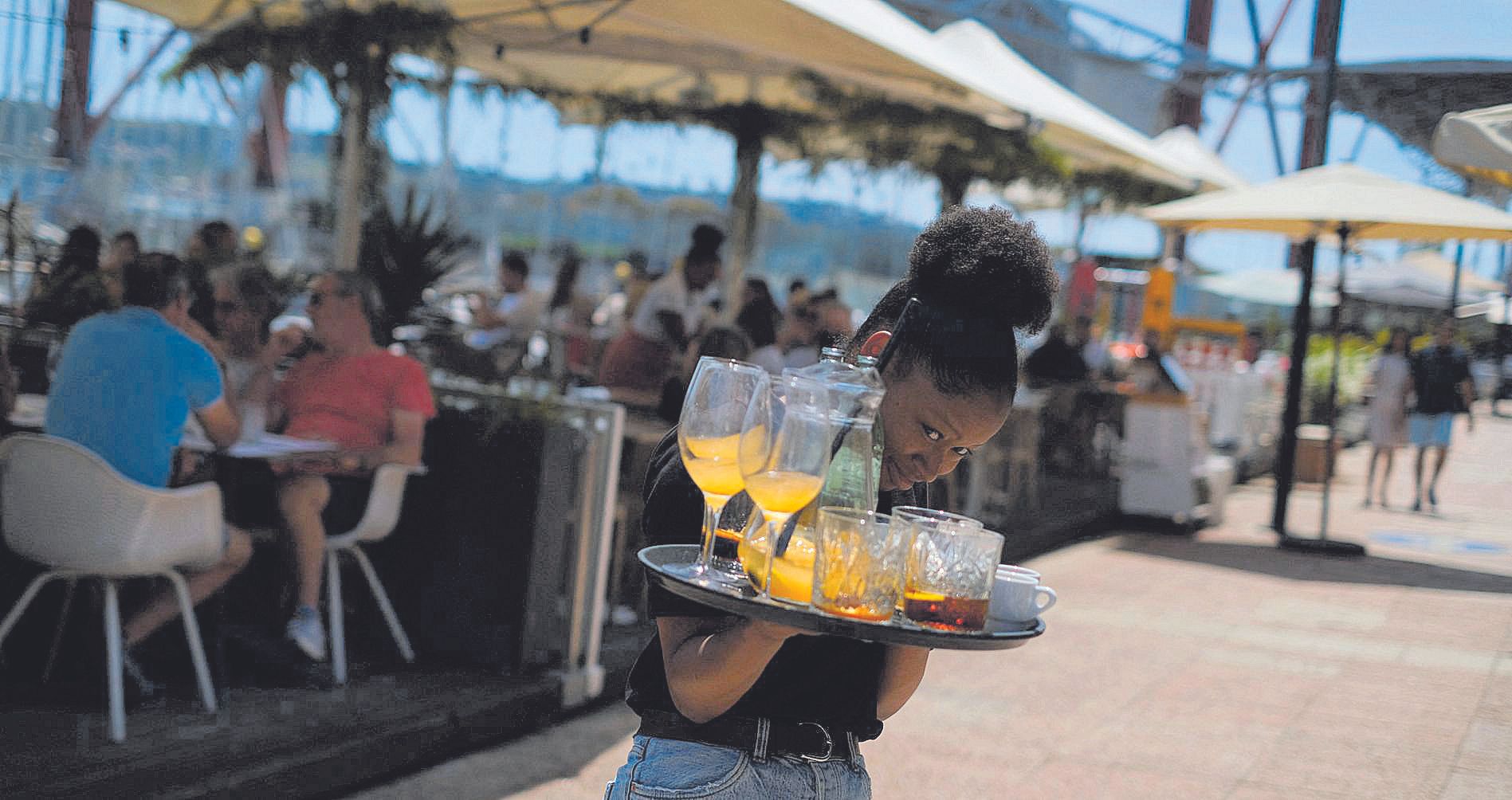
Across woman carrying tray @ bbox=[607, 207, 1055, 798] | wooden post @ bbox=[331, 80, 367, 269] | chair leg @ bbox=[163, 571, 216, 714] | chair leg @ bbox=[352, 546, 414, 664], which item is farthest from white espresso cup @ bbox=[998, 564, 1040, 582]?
wooden post @ bbox=[331, 80, 367, 269]

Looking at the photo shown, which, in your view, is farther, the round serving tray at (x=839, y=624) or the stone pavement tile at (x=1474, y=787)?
the stone pavement tile at (x=1474, y=787)

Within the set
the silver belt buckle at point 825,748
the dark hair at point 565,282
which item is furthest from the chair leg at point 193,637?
the dark hair at point 565,282

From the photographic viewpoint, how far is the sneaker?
5.14m

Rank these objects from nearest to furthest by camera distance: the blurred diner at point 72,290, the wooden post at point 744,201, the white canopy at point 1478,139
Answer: the white canopy at point 1478,139, the blurred diner at point 72,290, the wooden post at point 744,201

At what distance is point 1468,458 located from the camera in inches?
Result: 870

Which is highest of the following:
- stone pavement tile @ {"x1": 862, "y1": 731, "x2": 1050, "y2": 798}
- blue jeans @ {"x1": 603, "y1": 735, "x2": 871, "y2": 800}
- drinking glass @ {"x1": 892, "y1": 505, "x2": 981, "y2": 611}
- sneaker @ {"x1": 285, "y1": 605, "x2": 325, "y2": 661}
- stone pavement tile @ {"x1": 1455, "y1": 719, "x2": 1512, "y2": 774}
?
drinking glass @ {"x1": 892, "y1": 505, "x2": 981, "y2": 611}

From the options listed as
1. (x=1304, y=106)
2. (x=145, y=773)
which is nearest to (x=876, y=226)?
(x=145, y=773)

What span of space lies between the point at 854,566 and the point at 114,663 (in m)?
3.46

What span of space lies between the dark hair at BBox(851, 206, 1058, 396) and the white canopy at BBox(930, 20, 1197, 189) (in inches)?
252

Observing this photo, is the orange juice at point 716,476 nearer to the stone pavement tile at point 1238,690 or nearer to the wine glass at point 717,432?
the wine glass at point 717,432

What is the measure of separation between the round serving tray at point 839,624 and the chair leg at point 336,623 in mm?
3906

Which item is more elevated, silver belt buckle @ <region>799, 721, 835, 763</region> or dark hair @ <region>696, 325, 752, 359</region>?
dark hair @ <region>696, 325, 752, 359</region>

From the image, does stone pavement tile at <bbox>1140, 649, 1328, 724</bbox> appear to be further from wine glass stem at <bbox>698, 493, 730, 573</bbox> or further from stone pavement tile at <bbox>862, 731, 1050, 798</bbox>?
wine glass stem at <bbox>698, 493, 730, 573</bbox>

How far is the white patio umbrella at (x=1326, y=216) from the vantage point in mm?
10023
